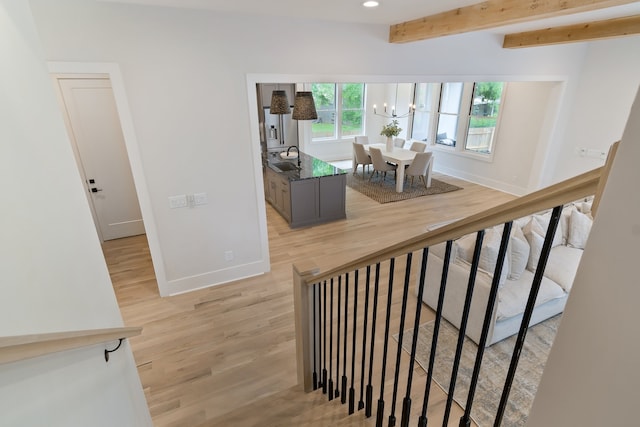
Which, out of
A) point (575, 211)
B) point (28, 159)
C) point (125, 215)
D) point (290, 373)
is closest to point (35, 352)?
point (28, 159)

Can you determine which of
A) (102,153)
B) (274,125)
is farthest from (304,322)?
(274,125)

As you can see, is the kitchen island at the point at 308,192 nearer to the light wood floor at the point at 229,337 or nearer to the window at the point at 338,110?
the light wood floor at the point at 229,337

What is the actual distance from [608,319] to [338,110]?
33.1ft

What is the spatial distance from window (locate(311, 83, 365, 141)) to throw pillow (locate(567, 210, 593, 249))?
7.44 m

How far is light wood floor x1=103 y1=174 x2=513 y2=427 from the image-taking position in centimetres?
227

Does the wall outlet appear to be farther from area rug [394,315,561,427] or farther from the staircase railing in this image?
area rug [394,315,561,427]

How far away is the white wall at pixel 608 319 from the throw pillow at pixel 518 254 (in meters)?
2.59

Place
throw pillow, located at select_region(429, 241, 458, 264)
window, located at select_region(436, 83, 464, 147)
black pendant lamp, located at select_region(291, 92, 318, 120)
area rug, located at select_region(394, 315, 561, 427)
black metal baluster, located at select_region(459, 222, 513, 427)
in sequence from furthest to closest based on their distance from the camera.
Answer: window, located at select_region(436, 83, 464, 147), black pendant lamp, located at select_region(291, 92, 318, 120), throw pillow, located at select_region(429, 241, 458, 264), area rug, located at select_region(394, 315, 561, 427), black metal baluster, located at select_region(459, 222, 513, 427)

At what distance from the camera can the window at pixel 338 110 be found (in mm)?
9695

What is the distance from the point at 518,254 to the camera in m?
2.89

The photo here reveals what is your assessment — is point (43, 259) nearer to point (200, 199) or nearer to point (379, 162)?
point (200, 199)

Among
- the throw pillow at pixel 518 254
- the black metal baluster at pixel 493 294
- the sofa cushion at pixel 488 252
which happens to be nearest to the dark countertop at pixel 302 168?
the sofa cushion at pixel 488 252

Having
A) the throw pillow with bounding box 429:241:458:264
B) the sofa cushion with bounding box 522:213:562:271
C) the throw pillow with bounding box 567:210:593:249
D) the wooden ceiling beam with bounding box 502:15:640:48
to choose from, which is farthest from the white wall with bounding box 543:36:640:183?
the throw pillow with bounding box 429:241:458:264

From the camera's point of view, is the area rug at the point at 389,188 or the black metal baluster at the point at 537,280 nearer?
the black metal baluster at the point at 537,280
